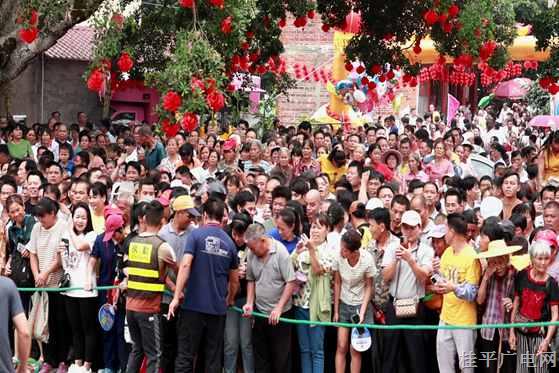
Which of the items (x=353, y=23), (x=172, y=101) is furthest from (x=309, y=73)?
(x=172, y=101)

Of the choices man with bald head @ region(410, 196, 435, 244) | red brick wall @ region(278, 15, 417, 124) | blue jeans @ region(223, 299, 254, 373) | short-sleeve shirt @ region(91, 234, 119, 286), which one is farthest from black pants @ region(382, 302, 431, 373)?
red brick wall @ region(278, 15, 417, 124)

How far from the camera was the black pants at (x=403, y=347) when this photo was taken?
9359mm

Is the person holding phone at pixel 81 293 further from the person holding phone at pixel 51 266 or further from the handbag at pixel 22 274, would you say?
the handbag at pixel 22 274

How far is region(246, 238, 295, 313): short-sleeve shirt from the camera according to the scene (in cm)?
949

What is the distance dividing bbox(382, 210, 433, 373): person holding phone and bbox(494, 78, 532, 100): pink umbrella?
34969 mm

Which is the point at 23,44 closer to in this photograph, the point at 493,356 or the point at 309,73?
the point at 493,356

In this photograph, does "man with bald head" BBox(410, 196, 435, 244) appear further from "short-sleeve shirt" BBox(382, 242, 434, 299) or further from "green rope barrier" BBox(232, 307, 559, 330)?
"green rope barrier" BBox(232, 307, 559, 330)

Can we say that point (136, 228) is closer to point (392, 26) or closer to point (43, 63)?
point (392, 26)

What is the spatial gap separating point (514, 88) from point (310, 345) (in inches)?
1405

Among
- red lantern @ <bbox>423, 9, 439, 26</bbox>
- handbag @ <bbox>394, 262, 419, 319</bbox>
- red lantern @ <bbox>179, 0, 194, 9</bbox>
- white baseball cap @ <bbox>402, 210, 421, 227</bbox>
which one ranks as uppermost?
red lantern @ <bbox>423, 9, 439, 26</bbox>

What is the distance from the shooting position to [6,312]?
7.01m

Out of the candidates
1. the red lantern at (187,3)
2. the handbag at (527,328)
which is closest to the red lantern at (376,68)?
the red lantern at (187,3)

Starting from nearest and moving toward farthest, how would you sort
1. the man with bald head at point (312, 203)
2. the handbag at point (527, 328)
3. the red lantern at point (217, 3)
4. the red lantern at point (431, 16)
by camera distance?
the handbag at point (527, 328), the man with bald head at point (312, 203), the red lantern at point (217, 3), the red lantern at point (431, 16)

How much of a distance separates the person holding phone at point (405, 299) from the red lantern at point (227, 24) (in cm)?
445
